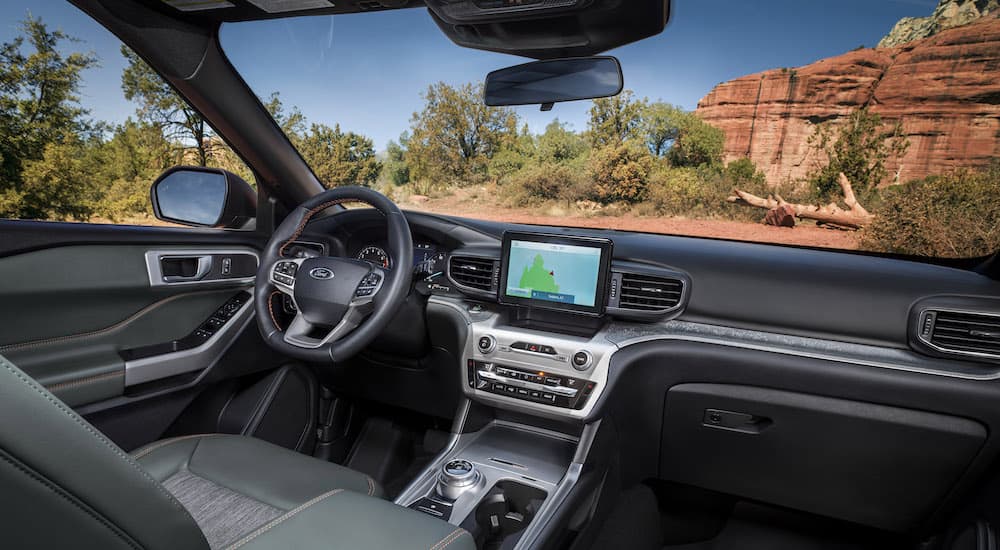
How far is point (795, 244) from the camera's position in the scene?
7.78 feet

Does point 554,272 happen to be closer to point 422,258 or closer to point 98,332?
point 422,258

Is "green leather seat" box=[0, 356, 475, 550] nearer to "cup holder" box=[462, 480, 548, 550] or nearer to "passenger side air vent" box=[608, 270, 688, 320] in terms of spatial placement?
"cup holder" box=[462, 480, 548, 550]

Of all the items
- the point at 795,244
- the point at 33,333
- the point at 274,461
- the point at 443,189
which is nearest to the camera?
the point at 274,461

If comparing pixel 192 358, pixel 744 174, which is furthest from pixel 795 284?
pixel 192 358

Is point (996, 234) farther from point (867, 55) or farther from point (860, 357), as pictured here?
point (867, 55)

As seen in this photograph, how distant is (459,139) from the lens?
12.9 ft

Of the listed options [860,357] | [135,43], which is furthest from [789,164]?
[135,43]

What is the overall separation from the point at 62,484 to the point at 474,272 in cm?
190

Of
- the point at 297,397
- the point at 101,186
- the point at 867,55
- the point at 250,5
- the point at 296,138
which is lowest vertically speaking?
the point at 297,397

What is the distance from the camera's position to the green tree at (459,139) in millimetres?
3602

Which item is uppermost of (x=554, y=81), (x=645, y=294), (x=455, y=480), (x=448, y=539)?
(x=554, y=81)

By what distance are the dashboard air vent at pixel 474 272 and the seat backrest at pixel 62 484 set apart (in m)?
1.76

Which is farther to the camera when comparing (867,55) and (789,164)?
(867,55)

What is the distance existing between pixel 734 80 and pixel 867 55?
104cm
